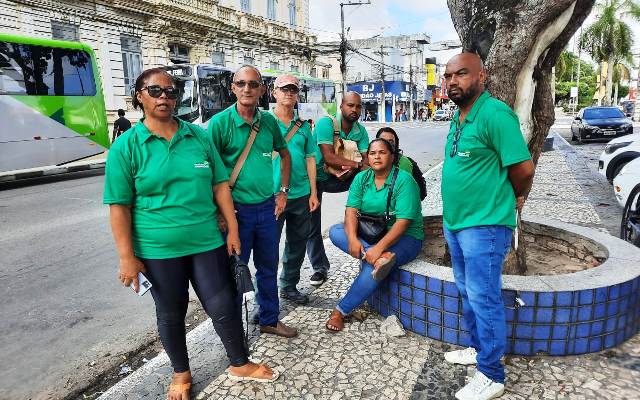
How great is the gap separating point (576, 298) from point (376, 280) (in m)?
1.23

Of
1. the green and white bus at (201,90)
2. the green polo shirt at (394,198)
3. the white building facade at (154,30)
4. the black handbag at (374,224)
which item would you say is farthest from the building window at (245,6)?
the black handbag at (374,224)

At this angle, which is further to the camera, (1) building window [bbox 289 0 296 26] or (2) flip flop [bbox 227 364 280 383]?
(1) building window [bbox 289 0 296 26]

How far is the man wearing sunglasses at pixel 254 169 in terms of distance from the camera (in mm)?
2979

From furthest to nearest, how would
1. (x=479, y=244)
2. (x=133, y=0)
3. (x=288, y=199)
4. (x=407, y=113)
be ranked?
(x=407, y=113)
(x=133, y=0)
(x=288, y=199)
(x=479, y=244)

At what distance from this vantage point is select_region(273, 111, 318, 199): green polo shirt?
368 centimetres

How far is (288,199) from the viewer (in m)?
3.68

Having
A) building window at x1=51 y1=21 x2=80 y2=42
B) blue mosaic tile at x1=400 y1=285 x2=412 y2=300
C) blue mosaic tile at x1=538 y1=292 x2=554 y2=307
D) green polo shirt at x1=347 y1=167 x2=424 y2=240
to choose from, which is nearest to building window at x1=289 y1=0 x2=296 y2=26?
building window at x1=51 y1=21 x2=80 y2=42

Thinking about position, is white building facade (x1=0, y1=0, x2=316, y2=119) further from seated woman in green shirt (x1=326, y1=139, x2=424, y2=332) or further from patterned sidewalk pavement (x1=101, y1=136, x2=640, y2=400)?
patterned sidewalk pavement (x1=101, y1=136, x2=640, y2=400)

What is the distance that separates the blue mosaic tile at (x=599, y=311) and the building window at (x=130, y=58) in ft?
66.5

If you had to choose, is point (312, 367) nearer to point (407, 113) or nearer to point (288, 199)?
point (288, 199)

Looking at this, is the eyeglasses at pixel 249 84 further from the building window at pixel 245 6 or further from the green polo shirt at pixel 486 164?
the building window at pixel 245 6

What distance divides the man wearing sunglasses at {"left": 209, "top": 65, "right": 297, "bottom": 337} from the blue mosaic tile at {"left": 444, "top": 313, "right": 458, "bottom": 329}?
3.38ft

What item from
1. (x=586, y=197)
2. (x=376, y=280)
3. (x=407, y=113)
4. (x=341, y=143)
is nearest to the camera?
(x=376, y=280)

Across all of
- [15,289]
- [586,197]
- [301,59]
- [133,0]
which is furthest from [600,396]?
[301,59]
